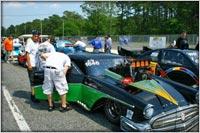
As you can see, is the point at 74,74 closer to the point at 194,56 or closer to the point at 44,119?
the point at 44,119

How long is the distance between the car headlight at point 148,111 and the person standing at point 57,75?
2081mm

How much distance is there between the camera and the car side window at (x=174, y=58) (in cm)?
786

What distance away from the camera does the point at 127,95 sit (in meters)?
4.89

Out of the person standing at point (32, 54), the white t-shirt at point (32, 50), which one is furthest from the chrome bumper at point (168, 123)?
the white t-shirt at point (32, 50)

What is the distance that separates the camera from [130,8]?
66.0 m

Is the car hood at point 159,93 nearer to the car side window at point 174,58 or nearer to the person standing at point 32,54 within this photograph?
the car side window at point 174,58

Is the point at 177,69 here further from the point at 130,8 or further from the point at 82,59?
the point at 130,8

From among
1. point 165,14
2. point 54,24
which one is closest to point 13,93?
point 165,14

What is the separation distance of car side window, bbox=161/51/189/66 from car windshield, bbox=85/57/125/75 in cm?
212

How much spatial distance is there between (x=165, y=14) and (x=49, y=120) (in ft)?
200

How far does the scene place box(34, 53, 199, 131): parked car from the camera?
177 inches

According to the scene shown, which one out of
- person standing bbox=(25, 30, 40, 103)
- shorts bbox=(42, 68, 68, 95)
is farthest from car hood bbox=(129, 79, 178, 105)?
person standing bbox=(25, 30, 40, 103)

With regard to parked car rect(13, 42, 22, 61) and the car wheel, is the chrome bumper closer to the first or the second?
the car wheel

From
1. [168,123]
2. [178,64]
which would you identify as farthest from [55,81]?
[178,64]
